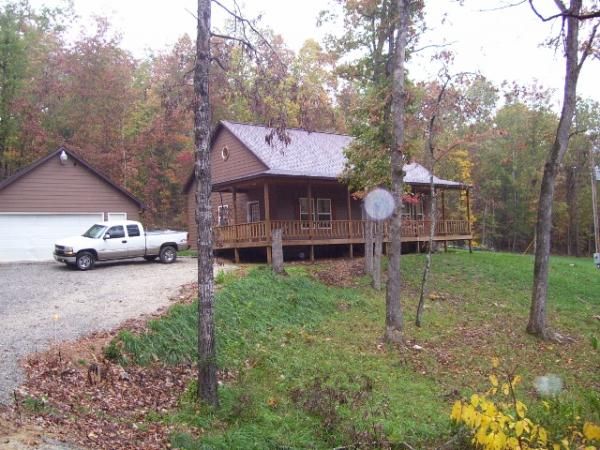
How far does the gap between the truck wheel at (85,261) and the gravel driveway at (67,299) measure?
26 cm

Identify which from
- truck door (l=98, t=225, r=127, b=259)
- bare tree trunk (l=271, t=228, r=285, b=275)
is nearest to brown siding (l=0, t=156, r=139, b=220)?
truck door (l=98, t=225, r=127, b=259)

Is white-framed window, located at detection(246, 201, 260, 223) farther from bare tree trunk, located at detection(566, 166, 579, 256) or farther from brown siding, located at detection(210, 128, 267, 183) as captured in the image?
bare tree trunk, located at detection(566, 166, 579, 256)

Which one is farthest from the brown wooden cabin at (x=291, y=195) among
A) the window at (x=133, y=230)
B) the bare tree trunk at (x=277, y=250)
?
the bare tree trunk at (x=277, y=250)

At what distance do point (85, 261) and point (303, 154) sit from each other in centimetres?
1021

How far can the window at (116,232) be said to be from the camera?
1800 centimetres

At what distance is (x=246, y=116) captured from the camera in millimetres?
34156

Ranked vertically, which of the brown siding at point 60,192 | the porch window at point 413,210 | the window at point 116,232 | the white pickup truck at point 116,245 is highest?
the brown siding at point 60,192

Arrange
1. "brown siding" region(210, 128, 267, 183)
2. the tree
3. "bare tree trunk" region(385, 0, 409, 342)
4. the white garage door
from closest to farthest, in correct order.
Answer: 1. "bare tree trunk" region(385, 0, 409, 342)
2. the tree
3. the white garage door
4. "brown siding" region(210, 128, 267, 183)

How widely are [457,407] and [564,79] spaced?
11438 millimetres

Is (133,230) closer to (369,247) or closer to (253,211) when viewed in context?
(253,211)

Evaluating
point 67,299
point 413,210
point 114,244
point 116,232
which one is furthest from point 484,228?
point 67,299

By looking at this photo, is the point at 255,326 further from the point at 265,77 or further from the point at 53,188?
the point at 53,188

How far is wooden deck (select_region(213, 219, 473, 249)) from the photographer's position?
19.5m

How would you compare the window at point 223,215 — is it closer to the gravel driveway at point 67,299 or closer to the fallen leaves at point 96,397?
the gravel driveway at point 67,299
